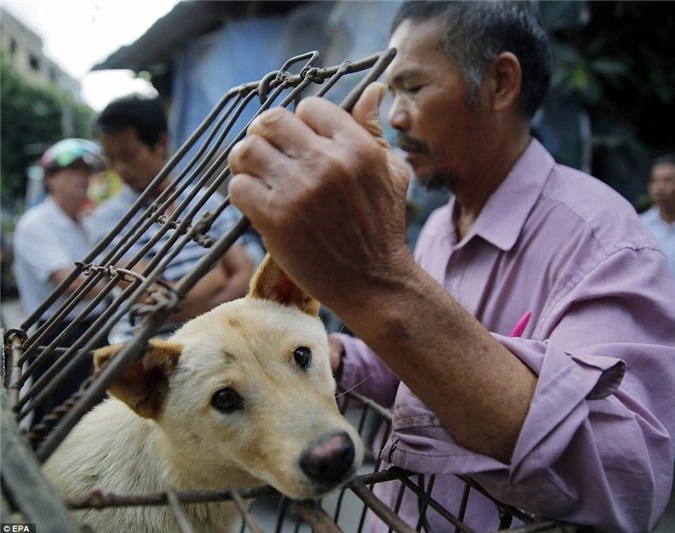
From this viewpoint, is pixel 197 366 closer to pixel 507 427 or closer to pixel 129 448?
pixel 129 448

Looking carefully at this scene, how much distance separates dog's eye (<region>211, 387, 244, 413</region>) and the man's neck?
1200 millimetres

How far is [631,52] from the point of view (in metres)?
6.79

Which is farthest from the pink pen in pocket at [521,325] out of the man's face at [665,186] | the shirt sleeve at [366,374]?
the man's face at [665,186]

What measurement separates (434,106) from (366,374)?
3.41 feet

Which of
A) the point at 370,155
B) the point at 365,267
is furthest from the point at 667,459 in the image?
the point at 370,155

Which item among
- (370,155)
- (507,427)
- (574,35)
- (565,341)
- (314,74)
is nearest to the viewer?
(370,155)

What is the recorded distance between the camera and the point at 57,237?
13.1ft

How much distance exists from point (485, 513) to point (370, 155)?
1.15m

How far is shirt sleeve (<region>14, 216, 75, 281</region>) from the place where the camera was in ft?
12.2

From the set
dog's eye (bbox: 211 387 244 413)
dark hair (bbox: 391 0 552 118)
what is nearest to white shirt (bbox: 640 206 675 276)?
dark hair (bbox: 391 0 552 118)

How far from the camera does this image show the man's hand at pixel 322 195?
0.89m

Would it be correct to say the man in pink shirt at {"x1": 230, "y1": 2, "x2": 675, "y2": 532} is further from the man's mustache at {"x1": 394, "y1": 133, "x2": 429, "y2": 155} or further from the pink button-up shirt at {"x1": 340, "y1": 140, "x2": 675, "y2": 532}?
the man's mustache at {"x1": 394, "y1": 133, "x2": 429, "y2": 155}

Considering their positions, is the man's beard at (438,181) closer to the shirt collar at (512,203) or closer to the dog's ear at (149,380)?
the shirt collar at (512,203)

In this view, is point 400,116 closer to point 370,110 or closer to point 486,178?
point 486,178
